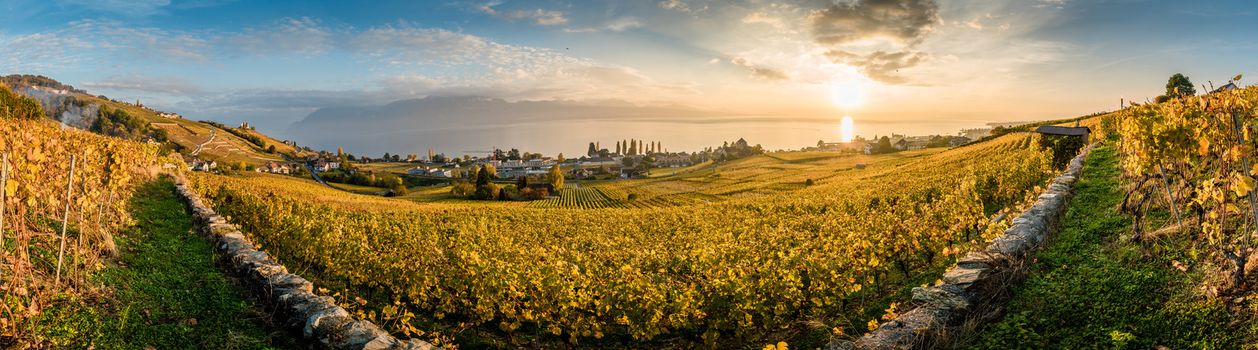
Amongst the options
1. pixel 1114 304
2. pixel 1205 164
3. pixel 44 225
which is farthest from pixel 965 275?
pixel 44 225

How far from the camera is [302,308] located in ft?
25.1

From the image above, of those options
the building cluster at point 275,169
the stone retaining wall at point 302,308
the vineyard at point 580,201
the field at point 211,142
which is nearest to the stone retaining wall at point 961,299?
the stone retaining wall at point 302,308

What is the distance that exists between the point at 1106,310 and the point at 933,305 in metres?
1.79

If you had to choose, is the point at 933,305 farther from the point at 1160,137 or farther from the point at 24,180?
the point at 24,180

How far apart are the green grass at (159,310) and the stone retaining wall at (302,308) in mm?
269

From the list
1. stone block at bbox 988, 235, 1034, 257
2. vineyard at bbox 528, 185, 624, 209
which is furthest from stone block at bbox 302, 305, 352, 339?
vineyard at bbox 528, 185, 624, 209

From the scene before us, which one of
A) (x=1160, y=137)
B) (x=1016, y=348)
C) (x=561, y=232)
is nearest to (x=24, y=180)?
(x=1016, y=348)

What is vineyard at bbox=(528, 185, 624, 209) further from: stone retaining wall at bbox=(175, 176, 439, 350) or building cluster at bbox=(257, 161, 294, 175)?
building cluster at bbox=(257, 161, 294, 175)

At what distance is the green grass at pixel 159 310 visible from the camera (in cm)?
651

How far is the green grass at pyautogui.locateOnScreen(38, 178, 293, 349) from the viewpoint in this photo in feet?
21.4

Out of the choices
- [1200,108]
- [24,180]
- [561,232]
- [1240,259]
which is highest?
[1200,108]

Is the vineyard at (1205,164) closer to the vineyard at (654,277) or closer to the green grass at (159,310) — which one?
the vineyard at (654,277)

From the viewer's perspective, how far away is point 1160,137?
7.35m

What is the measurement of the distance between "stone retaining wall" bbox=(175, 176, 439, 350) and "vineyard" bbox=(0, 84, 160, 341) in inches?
78.7
